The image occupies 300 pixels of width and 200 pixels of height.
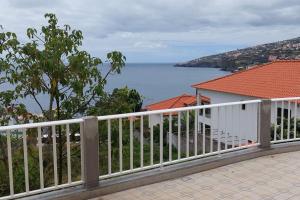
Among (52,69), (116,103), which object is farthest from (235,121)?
(52,69)

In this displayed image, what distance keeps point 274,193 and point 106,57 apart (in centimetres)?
426

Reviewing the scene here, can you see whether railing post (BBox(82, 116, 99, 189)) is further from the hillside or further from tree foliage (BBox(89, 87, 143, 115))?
the hillside

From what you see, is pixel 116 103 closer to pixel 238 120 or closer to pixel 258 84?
pixel 238 120

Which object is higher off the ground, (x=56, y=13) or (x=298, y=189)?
(x=56, y=13)

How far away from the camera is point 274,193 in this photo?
3.97 m

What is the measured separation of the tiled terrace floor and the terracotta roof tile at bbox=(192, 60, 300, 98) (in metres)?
22.7

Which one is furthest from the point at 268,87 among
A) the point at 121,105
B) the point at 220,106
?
the point at 220,106

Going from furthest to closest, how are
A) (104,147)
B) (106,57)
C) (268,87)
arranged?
(268,87) < (106,57) < (104,147)

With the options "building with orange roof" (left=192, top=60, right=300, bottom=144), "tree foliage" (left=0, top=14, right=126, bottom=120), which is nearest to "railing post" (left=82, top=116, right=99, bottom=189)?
"tree foliage" (left=0, top=14, right=126, bottom=120)

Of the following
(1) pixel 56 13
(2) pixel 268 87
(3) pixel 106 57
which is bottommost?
(2) pixel 268 87

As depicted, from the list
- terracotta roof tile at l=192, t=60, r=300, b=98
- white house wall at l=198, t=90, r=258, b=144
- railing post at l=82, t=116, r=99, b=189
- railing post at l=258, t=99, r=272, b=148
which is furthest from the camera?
terracotta roof tile at l=192, t=60, r=300, b=98

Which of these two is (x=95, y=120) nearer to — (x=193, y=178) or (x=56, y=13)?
(x=193, y=178)

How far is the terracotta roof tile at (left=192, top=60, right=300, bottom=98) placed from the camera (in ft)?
90.5

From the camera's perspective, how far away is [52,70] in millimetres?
6391
